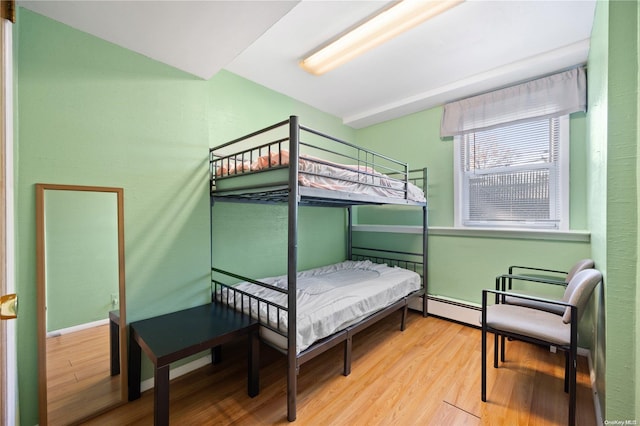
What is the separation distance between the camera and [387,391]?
1.83 metres

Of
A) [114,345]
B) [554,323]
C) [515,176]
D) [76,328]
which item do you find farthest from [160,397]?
[515,176]

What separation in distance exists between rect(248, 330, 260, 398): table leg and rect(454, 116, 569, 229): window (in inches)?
102

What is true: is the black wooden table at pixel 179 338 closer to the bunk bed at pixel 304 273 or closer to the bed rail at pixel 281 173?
the bunk bed at pixel 304 273

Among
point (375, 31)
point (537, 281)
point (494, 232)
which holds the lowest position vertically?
point (537, 281)

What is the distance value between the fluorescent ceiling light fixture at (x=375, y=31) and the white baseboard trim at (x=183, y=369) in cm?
276

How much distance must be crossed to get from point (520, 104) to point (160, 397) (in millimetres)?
3754

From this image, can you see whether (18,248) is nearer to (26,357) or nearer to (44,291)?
(44,291)

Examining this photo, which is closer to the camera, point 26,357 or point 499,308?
point 26,357

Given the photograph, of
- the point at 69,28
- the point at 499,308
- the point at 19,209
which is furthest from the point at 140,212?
the point at 499,308

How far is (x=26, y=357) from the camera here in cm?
143

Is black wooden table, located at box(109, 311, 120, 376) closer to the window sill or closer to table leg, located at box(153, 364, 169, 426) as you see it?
table leg, located at box(153, 364, 169, 426)

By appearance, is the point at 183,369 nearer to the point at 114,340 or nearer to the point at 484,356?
the point at 114,340

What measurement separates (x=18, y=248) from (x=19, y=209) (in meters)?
0.21

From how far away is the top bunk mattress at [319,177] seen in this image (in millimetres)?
1637
